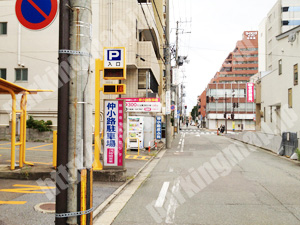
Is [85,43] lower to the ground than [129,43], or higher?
lower

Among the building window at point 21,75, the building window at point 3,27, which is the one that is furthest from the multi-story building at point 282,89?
the building window at point 3,27

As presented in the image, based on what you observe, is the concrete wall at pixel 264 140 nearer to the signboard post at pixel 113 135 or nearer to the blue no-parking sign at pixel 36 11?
the signboard post at pixel 113 135

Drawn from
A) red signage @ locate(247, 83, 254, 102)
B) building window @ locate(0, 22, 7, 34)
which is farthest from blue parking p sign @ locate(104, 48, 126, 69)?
red signage @ locate(247, 83, 254, 102)

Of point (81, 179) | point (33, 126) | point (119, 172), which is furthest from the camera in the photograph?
point (33, 126)

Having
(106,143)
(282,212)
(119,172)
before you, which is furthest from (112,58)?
(282,212)

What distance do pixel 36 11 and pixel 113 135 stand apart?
20.7 ft

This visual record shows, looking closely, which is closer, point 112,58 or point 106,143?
point 112,58

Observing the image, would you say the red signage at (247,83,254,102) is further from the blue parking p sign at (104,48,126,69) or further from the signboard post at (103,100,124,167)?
the blue parking p sign at (104,48,126,69)

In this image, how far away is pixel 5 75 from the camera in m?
22.9

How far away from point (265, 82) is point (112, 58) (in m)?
28.4

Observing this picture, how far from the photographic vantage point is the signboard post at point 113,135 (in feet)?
30.5

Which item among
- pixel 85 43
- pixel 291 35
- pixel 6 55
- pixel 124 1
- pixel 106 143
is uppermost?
pixel 124 1

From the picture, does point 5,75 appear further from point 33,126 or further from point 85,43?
point 85,43

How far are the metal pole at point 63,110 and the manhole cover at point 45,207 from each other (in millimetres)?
3159
